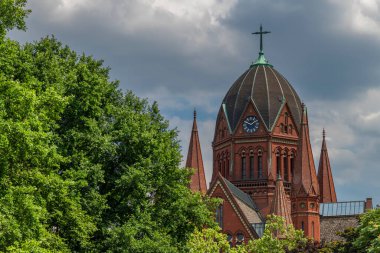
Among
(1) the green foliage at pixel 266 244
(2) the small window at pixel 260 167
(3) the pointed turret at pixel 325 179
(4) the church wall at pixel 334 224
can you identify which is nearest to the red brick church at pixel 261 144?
(2) the small window at pixel 260 167

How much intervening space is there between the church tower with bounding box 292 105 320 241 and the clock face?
6794mm

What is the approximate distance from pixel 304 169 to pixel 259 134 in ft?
30.1

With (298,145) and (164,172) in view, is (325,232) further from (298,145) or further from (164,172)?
(164,172)

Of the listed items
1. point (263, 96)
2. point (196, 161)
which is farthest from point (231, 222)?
point (263, 96)

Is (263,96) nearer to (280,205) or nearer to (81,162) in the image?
(280,205)

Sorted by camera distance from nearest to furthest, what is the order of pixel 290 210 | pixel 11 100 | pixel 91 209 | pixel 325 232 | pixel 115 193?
pixel 11 100
pixel 91 209
pixel 115 193
pixel 290 210
pixel 325 232

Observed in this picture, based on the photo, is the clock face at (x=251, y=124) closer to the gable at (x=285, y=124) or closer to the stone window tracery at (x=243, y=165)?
the gable at (x=285, y=124)

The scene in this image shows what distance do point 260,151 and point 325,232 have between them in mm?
11786

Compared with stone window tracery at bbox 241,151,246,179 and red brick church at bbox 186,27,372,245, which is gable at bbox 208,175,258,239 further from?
stone window tracery at bbox 241,151,246,179

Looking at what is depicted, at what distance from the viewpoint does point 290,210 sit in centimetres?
8312

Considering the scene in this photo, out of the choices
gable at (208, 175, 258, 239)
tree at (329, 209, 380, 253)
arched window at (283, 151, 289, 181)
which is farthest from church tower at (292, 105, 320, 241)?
tree at (329, 209, 380, 253)

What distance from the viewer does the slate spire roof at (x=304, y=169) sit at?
8319 cm

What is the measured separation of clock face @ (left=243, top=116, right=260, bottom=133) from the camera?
3629 inches

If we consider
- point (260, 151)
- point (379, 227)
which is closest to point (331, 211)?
point (260, 151)
